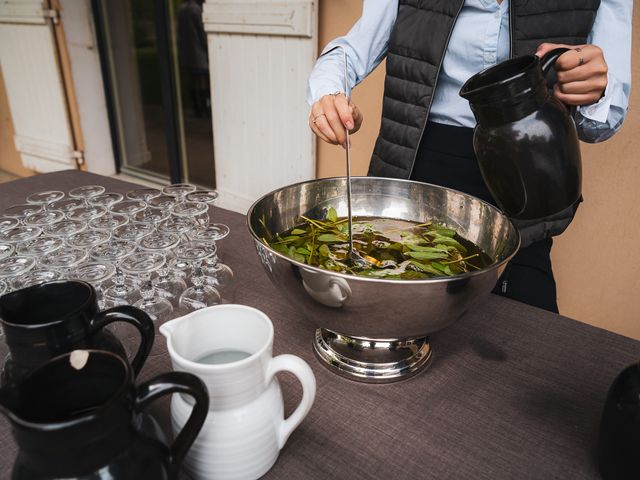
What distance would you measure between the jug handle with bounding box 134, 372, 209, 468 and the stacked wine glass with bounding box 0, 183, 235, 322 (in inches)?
14.0

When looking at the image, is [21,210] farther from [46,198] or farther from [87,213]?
[87,213]

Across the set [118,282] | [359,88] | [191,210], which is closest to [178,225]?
[191,210]

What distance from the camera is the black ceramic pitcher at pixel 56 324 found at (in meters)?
0.45

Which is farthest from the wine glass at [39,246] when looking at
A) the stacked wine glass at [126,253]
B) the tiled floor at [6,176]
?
the tiled floor at [6,176]

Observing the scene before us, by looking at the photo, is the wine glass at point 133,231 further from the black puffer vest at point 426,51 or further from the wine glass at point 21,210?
the black puffer vest at point 426,51

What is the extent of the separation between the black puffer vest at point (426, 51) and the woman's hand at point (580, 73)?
1.05 ft

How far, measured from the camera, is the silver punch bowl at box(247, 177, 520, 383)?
0.53 metres

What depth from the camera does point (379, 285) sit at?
51cm

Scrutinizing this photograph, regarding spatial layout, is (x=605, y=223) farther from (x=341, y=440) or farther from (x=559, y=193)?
(x=341, y=440)

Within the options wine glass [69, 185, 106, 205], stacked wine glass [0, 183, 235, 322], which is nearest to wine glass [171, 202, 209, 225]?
stacked wine glass [0, 183, 235, 322]

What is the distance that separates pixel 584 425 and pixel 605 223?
1271mm

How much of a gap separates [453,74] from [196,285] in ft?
2.37

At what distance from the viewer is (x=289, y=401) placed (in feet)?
1.95

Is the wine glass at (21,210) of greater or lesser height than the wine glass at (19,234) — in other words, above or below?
below
